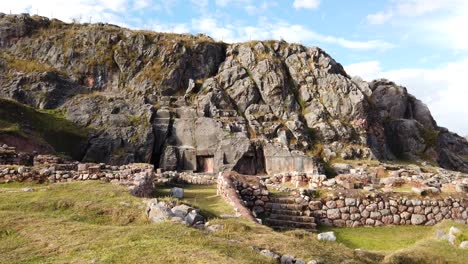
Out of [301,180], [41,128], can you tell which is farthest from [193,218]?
[41,128]

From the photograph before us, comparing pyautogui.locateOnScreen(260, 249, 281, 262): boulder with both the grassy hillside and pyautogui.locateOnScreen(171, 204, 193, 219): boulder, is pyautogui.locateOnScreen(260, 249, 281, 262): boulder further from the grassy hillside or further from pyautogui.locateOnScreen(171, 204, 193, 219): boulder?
the grassy hillside

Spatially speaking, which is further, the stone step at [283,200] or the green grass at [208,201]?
the stone step at [283,200]

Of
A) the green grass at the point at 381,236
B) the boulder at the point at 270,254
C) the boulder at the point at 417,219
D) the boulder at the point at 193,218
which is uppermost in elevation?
the boulder at the point at 193,218

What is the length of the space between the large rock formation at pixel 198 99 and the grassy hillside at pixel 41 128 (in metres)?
1.48

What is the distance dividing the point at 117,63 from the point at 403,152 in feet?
145

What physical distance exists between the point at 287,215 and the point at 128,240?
9223 mm

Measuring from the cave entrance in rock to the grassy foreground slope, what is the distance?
112 feet

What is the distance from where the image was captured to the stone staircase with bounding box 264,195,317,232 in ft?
54.7

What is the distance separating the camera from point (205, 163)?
49.6 meters

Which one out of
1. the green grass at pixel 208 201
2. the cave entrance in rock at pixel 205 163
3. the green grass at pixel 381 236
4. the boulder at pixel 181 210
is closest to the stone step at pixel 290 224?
the green grass at pixel 381 236

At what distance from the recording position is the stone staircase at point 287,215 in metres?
16.7

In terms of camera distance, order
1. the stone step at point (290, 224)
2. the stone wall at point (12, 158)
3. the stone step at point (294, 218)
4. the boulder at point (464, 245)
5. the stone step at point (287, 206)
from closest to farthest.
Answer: the boulder at point (464, 245) → the stone step at point (290, 224) → the stone step at point (294, 218) → the stone step at point (287, 206) → the stone wall at point (12, 158)

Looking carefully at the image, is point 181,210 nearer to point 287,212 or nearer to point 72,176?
point 287,212

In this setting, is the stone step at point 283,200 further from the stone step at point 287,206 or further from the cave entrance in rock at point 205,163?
the cave entrance in rock at point 205,163
